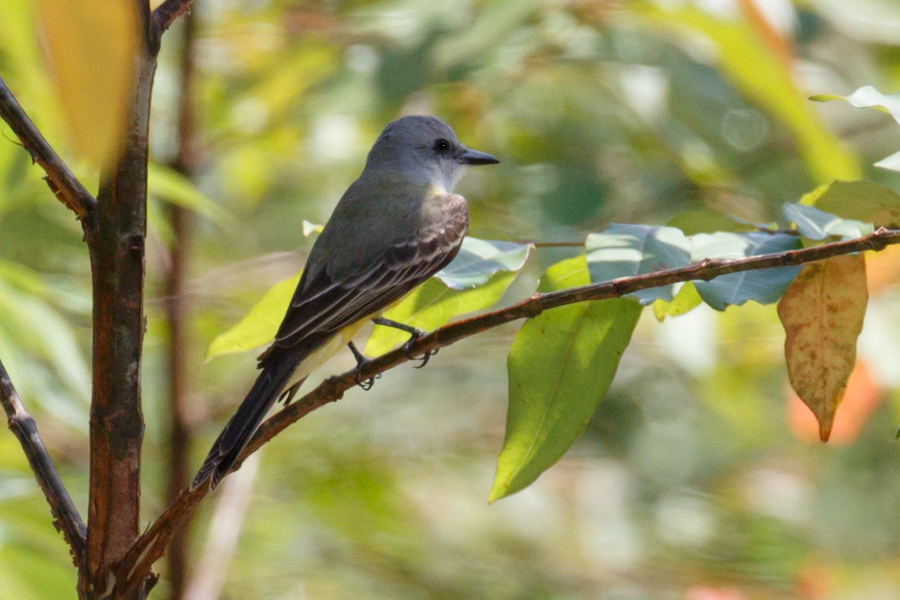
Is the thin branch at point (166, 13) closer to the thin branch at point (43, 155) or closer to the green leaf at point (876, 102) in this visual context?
the thin branch at point (43, 155)

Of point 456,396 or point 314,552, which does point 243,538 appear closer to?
point 314,552

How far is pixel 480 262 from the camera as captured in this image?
1.47 meters

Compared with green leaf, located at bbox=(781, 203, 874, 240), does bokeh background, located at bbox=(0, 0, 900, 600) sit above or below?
below

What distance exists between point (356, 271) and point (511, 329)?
4.60 feet

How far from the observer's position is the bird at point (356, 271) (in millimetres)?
1727

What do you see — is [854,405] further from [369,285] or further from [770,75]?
[369,285]

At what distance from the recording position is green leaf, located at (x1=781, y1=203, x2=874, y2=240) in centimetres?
122

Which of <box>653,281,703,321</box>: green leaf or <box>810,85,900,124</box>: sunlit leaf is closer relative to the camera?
<box>810,85,900,124</box>: sunlit leaf

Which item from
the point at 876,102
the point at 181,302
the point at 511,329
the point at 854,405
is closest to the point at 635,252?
the point at 876,102

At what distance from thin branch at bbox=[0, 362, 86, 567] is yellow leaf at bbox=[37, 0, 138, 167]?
77 cm

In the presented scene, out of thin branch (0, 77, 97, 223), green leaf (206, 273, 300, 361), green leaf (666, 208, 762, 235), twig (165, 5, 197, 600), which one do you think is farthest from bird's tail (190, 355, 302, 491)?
twig (165, 5, 197, 600)

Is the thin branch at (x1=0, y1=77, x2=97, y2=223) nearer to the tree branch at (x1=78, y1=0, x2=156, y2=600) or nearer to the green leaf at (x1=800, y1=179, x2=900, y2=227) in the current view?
the tree branch at (x1=78, y1=0, x2=156, y2=600)

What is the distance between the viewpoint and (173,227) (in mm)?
2895

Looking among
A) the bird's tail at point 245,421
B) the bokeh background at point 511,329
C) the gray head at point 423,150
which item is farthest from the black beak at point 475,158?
the bird's tail at point 245,421
